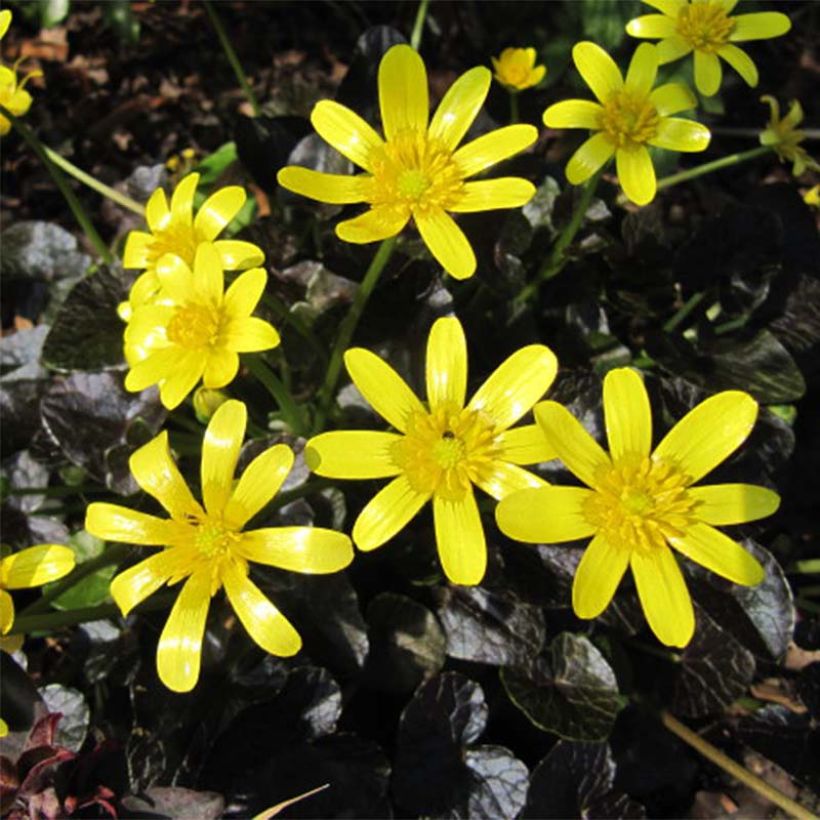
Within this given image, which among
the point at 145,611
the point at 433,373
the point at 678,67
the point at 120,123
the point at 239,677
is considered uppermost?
the point at 678,67

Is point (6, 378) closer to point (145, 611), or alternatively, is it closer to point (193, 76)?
point (145, 611)

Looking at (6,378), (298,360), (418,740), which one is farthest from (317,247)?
(418,740)

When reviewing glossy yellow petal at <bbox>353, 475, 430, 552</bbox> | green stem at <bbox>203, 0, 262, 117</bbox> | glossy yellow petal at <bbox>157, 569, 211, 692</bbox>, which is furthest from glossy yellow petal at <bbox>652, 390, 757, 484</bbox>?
green stem at <bbox>203, 0, 262, 117</bbox>

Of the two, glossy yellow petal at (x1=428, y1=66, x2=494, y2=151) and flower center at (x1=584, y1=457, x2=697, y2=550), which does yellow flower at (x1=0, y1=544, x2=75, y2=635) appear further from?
glossy yellow petal at (x1=428, y1=66, x2=494, y2=151)

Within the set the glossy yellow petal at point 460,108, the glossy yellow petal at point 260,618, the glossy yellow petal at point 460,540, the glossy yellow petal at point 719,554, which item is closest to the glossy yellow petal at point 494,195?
the glossy yellow petal at point 460,108

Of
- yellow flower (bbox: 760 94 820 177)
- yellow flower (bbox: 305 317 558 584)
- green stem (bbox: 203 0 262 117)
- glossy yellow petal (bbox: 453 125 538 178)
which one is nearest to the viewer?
yellow flower (bbox: 305 317 558 584)

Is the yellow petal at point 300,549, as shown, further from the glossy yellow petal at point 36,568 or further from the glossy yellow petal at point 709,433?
the glossy yellow petal at point 709,433
